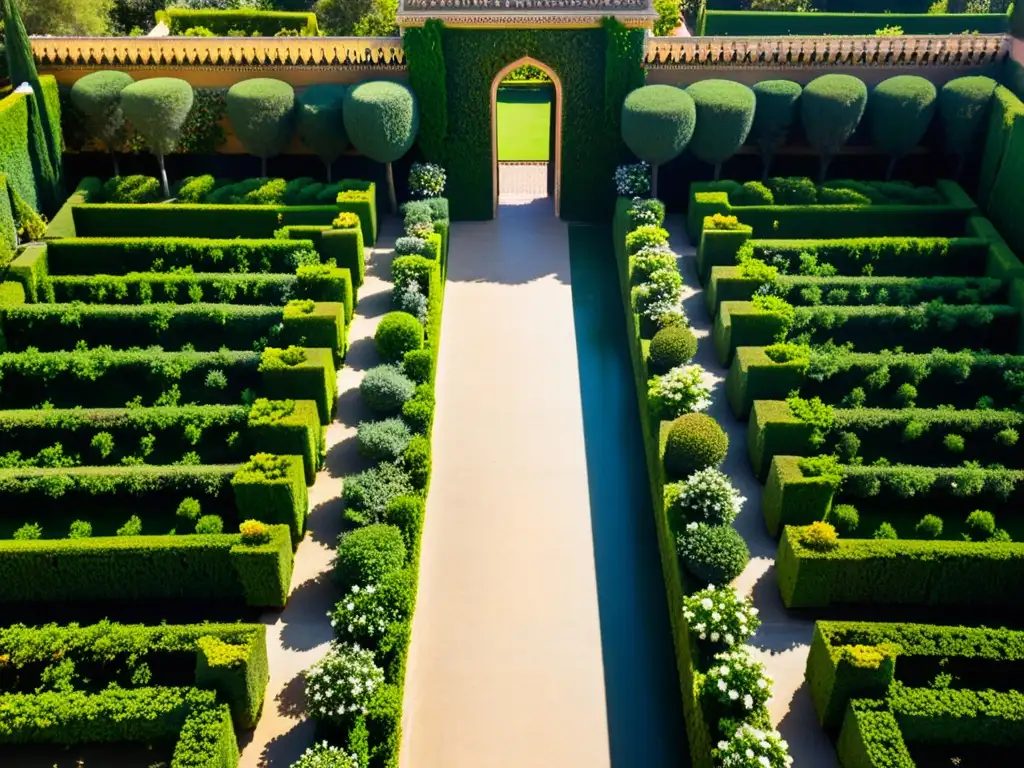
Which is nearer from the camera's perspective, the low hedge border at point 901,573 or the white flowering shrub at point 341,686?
the white flowering shrub at point 341,686

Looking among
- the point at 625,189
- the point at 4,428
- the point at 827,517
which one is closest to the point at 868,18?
the point at 625,189

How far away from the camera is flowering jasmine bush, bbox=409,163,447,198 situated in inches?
1089

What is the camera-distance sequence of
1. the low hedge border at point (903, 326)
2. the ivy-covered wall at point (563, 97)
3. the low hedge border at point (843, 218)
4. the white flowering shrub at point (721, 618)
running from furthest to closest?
the ivy-covered wall at point (563, 97), the low hedge border at point (843, 218), the low hedge border at point (903, 326), the white flowering shrub at point (721, 618)

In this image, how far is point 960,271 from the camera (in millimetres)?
24797

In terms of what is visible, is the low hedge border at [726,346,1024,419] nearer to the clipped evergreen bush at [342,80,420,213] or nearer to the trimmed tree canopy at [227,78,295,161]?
the clipped evergreen bush at [342,80,420,213]

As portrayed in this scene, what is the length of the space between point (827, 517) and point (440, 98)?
15882mm

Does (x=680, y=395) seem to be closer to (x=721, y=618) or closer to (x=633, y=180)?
(x=721, y=618)

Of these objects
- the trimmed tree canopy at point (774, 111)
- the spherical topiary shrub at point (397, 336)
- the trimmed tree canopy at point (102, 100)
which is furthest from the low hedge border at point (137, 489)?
the trimmed tree canopy at point (774, 111)

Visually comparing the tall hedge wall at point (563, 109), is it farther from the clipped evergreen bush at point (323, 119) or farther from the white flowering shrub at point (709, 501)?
the white flowering shrub at point (709, 501)

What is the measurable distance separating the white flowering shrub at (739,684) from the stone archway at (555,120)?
57.8 feet

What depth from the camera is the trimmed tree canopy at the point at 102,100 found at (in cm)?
2756

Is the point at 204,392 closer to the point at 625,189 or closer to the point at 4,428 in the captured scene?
the point at 4,428

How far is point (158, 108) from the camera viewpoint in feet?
89.2

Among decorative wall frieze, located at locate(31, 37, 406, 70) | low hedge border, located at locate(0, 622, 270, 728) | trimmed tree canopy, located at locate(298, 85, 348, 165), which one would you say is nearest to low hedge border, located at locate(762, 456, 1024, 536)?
low hedge border, located at locate(0, 622, 270, 728)
